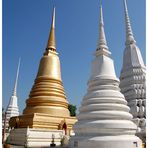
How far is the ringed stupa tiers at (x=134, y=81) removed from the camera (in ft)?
57.7

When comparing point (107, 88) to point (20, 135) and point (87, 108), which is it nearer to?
point (87, 108)

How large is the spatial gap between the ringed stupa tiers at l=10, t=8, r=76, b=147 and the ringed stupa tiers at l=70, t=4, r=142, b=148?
19.2 ft

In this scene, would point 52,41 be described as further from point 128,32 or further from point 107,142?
point 107,142

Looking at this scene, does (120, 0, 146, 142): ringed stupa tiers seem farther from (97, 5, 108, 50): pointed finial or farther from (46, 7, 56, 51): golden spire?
(97, 5, 108, 50): pointed finial

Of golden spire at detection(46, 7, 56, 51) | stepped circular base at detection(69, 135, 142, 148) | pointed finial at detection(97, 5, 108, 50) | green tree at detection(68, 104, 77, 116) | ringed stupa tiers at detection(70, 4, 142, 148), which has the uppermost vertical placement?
golden spire at detection(46, 7, 56, 51)

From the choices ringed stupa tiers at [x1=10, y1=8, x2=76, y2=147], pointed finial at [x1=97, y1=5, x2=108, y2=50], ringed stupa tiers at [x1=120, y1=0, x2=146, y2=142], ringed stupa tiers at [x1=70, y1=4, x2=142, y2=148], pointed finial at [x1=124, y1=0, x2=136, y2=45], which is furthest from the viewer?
pointed finial at [x1=124, y1=0, x2=136, y2=45]

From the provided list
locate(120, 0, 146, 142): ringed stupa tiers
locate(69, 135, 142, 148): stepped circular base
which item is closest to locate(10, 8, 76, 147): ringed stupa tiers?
locate(120, 0, 146, 142): ringed stupa tiers

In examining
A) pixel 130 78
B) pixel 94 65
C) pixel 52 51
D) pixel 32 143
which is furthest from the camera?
pixel 52 51

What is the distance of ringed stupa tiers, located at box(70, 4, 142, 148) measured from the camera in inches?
364

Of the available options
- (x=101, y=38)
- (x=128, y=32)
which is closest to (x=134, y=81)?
(x=128, y=32)

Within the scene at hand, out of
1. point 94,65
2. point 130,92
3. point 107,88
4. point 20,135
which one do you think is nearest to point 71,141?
point 107,88

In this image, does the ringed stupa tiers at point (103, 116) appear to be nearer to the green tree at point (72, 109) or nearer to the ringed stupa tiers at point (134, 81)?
the ringed stupa tiers at point (134, 81)

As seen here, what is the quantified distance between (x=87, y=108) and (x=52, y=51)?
39.2 feet

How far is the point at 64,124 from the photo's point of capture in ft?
55.4
